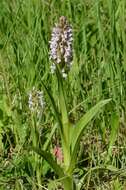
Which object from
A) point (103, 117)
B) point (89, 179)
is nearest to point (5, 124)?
point (103, 117)

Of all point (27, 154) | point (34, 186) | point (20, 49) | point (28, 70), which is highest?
point (20, 49)

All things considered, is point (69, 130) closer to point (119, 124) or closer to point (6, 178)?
point (6, 178)

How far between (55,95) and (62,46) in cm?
64

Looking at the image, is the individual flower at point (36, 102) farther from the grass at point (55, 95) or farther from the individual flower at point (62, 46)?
the individual flower at point (62, 46)

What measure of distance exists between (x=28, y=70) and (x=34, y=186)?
0.66m

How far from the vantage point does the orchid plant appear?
4.76ft

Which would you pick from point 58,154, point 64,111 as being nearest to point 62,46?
point 64,111

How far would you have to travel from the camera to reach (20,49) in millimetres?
2318

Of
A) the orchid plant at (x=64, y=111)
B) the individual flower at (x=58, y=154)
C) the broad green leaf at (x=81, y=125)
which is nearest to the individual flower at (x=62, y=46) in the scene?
the orchid plant at (x=64, y=111)

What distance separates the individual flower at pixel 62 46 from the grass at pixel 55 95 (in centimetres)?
19

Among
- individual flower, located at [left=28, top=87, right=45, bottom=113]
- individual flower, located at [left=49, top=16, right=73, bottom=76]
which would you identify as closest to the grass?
individual flower, located at [left=28, top=87, right=45, bottom=113]

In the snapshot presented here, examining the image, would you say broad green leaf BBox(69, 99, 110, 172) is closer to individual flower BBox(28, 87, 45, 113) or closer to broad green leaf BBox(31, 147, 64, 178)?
broad green leaf BBox(31, 147, 64, 178)

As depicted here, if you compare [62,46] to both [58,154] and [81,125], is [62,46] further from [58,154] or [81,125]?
[58,154]

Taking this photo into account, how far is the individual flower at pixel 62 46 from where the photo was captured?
1.44m
